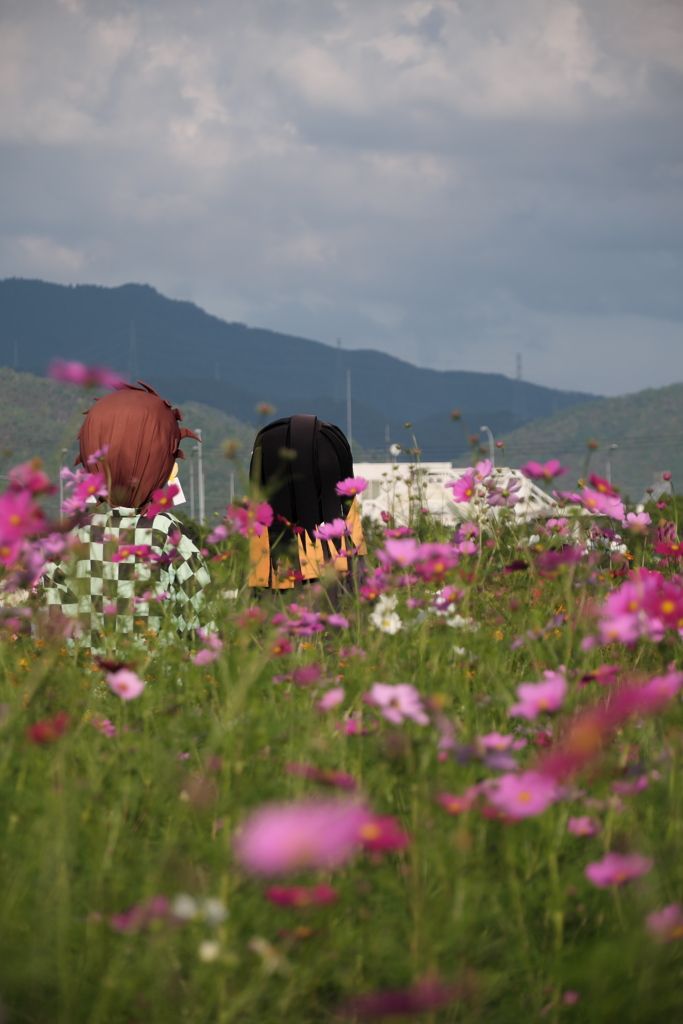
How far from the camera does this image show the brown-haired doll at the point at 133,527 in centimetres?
361

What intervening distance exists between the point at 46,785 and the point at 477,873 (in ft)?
3.12

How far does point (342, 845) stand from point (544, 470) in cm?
175

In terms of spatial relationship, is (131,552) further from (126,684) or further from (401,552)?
(401,552)

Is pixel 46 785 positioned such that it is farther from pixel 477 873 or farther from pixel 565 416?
pixel 565 416

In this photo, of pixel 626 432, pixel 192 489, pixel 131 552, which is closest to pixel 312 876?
pixel 131 552

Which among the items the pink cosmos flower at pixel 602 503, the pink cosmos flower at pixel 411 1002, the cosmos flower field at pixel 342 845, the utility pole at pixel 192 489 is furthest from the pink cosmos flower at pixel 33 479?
the utility pole at pixel 192 489

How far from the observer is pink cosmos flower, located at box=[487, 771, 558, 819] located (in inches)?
59.1

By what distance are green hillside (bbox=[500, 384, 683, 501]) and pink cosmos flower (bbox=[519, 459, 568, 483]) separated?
531 feet

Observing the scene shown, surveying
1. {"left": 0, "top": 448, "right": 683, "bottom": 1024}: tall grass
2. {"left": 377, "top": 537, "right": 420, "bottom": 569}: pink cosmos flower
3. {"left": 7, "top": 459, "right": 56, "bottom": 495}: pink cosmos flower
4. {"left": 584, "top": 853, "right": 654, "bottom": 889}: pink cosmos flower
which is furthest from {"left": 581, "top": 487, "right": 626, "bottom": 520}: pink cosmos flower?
{"left": 7, "top": 459, "right": 56, "bottom": 495}: pink cosmos flower

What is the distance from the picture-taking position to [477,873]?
169 centimetres

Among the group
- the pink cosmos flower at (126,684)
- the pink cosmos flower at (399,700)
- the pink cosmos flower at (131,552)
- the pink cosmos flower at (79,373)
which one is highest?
the pink cosmos flower at (79,373)

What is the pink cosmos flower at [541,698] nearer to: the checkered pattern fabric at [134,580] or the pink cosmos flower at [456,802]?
the pink cosmos flower at [456,802]

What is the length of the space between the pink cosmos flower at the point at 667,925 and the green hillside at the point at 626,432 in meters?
163

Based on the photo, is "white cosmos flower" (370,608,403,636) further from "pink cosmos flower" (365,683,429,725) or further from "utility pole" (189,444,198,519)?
"utility pole" (189,444,198,519)
